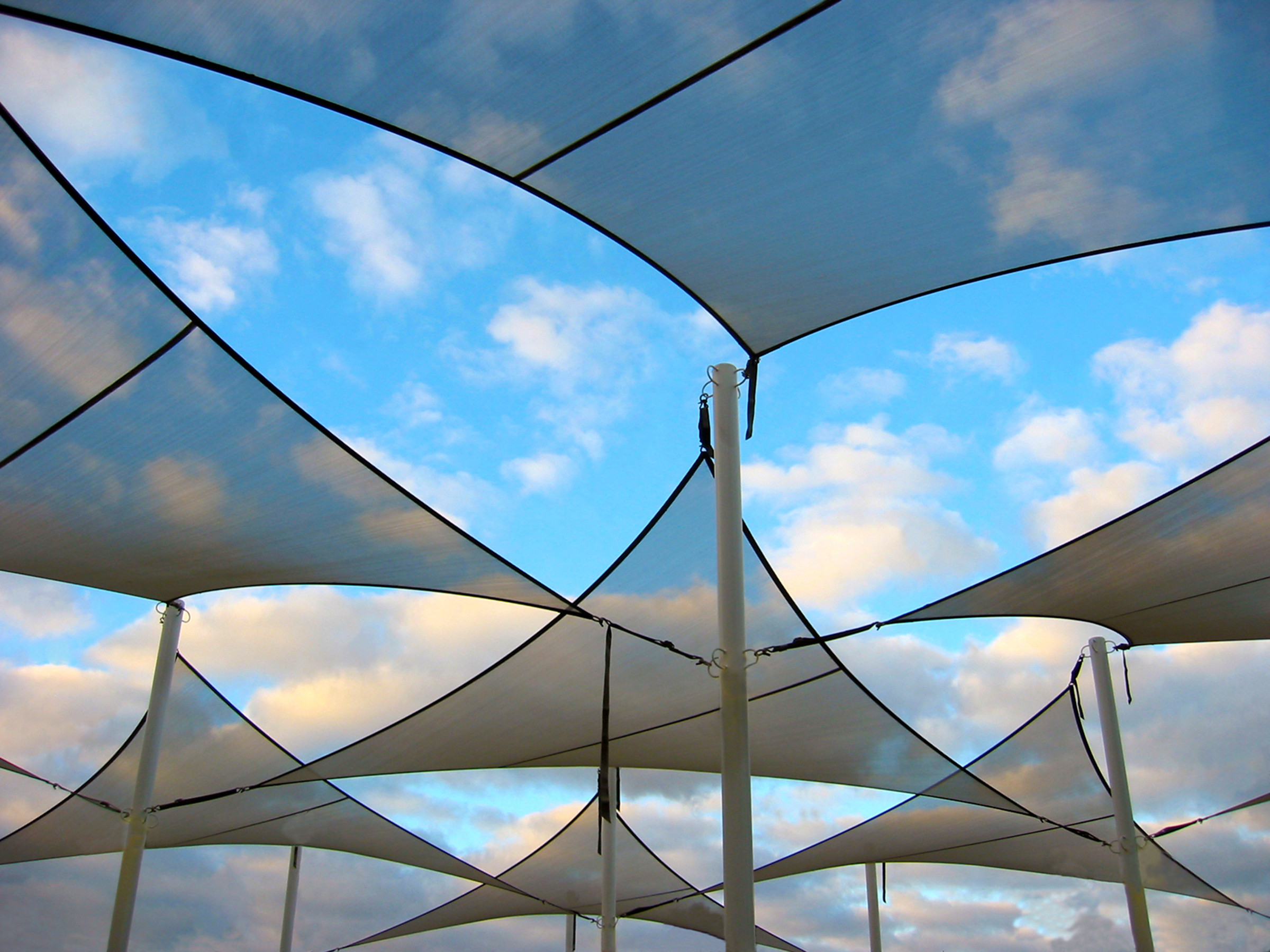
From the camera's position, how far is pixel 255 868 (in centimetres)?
1703

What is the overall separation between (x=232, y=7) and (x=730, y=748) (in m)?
4.39

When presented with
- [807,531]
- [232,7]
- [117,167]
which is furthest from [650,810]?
[232,7]

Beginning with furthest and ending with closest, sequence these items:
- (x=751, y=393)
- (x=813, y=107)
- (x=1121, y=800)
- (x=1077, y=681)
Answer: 1. (x=1077, y=681)
2. (x=1121, y=800)
3. (x=751, y=393)
4. (x=813, y=107)

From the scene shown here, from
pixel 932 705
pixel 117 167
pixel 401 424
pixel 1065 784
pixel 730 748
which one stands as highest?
pixel 401 424

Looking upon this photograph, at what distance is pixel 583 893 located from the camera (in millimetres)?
17188

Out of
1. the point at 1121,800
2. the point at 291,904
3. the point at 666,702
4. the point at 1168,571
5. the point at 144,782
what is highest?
the point at 1168,571

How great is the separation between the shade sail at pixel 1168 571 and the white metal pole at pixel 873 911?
857cm

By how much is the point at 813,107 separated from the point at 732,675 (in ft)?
10.2

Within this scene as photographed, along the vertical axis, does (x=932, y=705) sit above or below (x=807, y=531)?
below

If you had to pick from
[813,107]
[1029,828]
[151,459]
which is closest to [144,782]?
[151,459]

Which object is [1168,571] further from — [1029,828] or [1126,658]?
[1029,828]

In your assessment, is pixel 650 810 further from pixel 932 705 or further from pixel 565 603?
pixel 565 603

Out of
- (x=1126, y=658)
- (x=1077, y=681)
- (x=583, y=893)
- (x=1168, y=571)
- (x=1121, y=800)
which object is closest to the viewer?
(x=1168, y=571)

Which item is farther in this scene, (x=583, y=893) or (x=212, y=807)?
(x=583, y=893)
